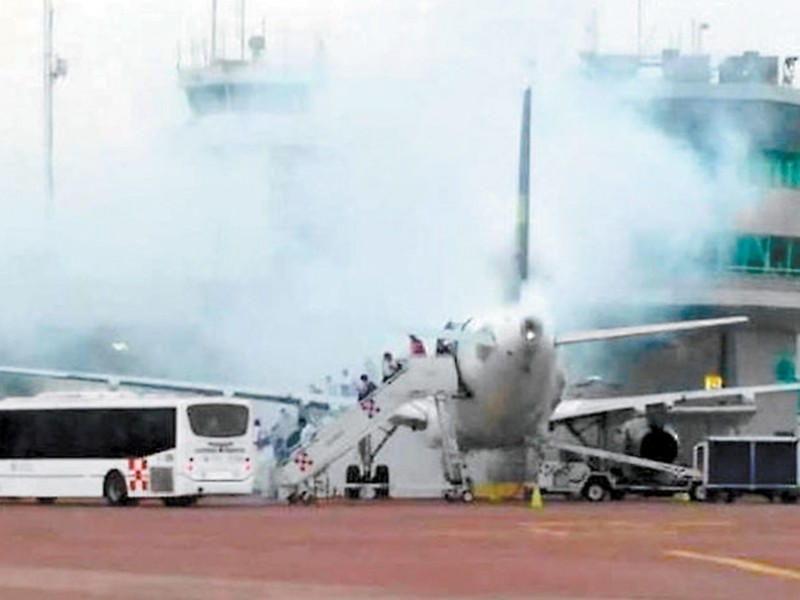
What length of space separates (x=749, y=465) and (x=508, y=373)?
8.76 metres

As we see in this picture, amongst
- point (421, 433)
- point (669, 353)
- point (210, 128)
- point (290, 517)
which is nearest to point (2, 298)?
point (210, 128)

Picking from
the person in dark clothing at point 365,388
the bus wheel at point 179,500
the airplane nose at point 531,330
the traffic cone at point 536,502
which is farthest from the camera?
the person in dark clothing at point 365,388

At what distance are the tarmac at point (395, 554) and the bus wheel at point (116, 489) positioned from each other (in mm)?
3075

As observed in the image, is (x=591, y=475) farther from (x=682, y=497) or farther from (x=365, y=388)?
(x=365, y=388)

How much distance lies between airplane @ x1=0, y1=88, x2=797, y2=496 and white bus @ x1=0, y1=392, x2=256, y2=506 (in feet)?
14.9

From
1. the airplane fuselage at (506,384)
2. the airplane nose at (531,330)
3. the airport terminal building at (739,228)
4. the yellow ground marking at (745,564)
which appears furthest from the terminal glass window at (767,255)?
the yellow ground marking at (745,564)

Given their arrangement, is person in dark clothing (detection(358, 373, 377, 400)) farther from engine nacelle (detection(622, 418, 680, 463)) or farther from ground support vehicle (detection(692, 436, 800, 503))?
engine nacelle (detection(622, 418, 680, 463))

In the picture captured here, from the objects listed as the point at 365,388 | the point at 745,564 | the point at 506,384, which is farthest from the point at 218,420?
the point at 745,564

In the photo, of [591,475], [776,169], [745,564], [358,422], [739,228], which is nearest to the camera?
[745,564]

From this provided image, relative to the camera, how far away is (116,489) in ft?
171

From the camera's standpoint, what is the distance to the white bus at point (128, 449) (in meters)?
51.4

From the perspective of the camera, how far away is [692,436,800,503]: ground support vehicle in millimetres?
59781

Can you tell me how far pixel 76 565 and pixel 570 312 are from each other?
3637 cm

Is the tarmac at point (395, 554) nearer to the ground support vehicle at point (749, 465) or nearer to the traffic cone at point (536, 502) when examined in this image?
the traffic cone at point (536, 502)
